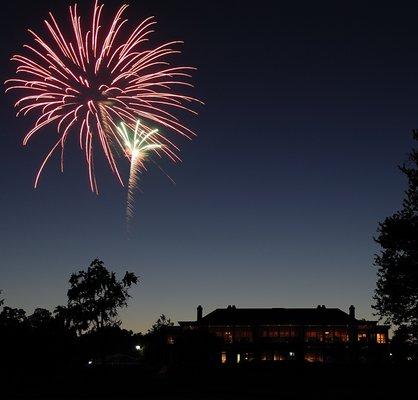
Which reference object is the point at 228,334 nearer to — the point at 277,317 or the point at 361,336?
the point at 277,317

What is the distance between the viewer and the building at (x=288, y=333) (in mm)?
89625

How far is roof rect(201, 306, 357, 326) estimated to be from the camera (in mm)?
95500

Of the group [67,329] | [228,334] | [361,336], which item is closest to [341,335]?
[361,336]

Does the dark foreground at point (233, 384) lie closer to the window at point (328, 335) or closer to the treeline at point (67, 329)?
the treeline at point (67, 329)

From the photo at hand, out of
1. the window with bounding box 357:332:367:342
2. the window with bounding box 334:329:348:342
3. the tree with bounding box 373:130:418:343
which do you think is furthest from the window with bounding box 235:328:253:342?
the tree with bounding box 373:130:418:343

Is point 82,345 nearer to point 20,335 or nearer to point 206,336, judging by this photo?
point 20,335

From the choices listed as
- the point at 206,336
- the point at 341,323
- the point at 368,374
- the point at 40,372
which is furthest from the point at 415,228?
the point at 341,323

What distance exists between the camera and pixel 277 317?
9819 cm

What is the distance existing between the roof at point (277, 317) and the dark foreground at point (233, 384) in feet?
139

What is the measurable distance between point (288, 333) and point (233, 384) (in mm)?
54439

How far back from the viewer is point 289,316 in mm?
98875

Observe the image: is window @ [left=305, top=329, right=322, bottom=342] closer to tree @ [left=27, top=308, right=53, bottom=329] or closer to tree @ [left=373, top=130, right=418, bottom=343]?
tree @ [left=27, top=308, right=53, bottom=329]

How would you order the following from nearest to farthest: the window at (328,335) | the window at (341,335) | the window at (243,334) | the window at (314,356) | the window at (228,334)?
the window at (314,356), the window at (328,335), the window at (341,335), the window at (243,334), the window at (228,334)

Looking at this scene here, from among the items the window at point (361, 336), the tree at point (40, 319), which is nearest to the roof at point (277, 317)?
the window at point (361, 336)
